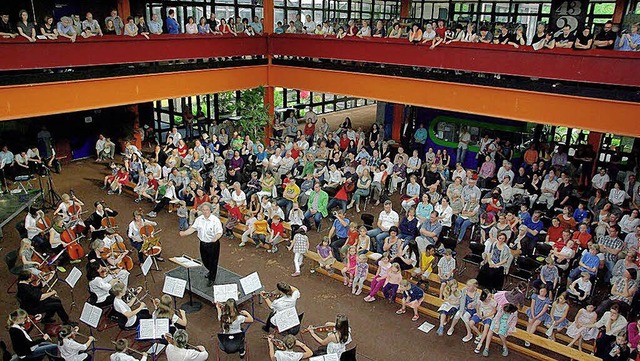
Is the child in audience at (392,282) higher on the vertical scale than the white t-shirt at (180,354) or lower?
lower

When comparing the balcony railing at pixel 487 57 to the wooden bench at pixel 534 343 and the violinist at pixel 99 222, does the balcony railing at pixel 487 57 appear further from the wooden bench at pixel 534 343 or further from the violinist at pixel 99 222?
the violinist at pixel 99 222

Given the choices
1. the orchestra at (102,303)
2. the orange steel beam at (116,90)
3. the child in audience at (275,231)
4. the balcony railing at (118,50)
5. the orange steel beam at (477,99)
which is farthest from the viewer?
the orange steel beam at (116,90)

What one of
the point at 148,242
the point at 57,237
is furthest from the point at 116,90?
the point at 148,242

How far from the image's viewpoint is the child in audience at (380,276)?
34.0 feet

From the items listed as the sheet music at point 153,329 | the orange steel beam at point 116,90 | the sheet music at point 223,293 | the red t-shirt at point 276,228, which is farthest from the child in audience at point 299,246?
the orange steel beam at point 116,90

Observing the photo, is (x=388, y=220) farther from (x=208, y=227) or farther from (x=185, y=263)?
(x=185, y=263)

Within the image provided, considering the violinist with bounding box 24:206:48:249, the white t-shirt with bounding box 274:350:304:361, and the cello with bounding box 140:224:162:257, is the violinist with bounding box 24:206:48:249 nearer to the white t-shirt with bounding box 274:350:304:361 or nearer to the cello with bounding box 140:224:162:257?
the cello with bounding box 140:224:162:257

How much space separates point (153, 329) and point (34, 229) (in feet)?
18.1

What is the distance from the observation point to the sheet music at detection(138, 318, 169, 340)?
26.1 ft

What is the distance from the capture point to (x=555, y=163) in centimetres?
1596

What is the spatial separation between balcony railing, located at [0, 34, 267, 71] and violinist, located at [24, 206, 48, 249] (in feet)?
14.8

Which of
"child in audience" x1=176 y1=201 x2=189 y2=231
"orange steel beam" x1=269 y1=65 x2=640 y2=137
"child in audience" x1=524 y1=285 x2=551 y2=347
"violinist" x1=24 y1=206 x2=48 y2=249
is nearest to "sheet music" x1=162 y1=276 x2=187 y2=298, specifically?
"violinist" x1=24 y1=206 x2=48 y2=249

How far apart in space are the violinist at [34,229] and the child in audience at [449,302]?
8927mm

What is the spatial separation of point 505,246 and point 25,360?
8.93 meters
